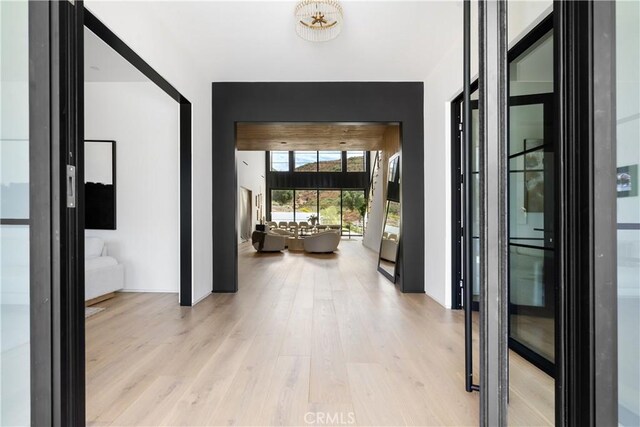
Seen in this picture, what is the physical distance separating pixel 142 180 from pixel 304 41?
8.72ft

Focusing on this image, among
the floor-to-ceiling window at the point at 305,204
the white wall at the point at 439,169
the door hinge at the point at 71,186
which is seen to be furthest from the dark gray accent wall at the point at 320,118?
the floor-to-ceiling window at the point at 305,204

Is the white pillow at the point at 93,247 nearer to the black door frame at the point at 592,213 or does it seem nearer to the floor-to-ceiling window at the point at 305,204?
the black door frame at the point at 592,213

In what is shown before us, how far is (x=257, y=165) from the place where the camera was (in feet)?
44.4

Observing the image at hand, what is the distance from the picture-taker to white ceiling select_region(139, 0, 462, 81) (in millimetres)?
2600

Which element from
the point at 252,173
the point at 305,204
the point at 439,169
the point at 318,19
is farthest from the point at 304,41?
the point at 305,204

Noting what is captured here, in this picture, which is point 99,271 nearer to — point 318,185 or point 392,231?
point 392,231

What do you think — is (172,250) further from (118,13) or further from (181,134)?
(118,13)

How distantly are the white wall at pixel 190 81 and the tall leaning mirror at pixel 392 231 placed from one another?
2.62 meters

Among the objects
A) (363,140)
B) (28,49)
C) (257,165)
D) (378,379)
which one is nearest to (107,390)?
(378,379)

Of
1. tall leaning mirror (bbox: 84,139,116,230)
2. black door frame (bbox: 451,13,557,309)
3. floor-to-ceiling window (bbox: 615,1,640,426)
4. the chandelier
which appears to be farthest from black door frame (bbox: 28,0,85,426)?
tall leaning mirror (bbox: 84,139,116,230)

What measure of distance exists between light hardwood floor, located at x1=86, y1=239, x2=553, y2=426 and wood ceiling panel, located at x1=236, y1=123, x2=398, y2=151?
131 inches

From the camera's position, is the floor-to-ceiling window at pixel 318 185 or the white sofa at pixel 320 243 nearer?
the white sofa at pixel 320 243

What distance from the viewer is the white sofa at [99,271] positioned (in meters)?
3.42

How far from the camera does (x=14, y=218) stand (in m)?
0.92
